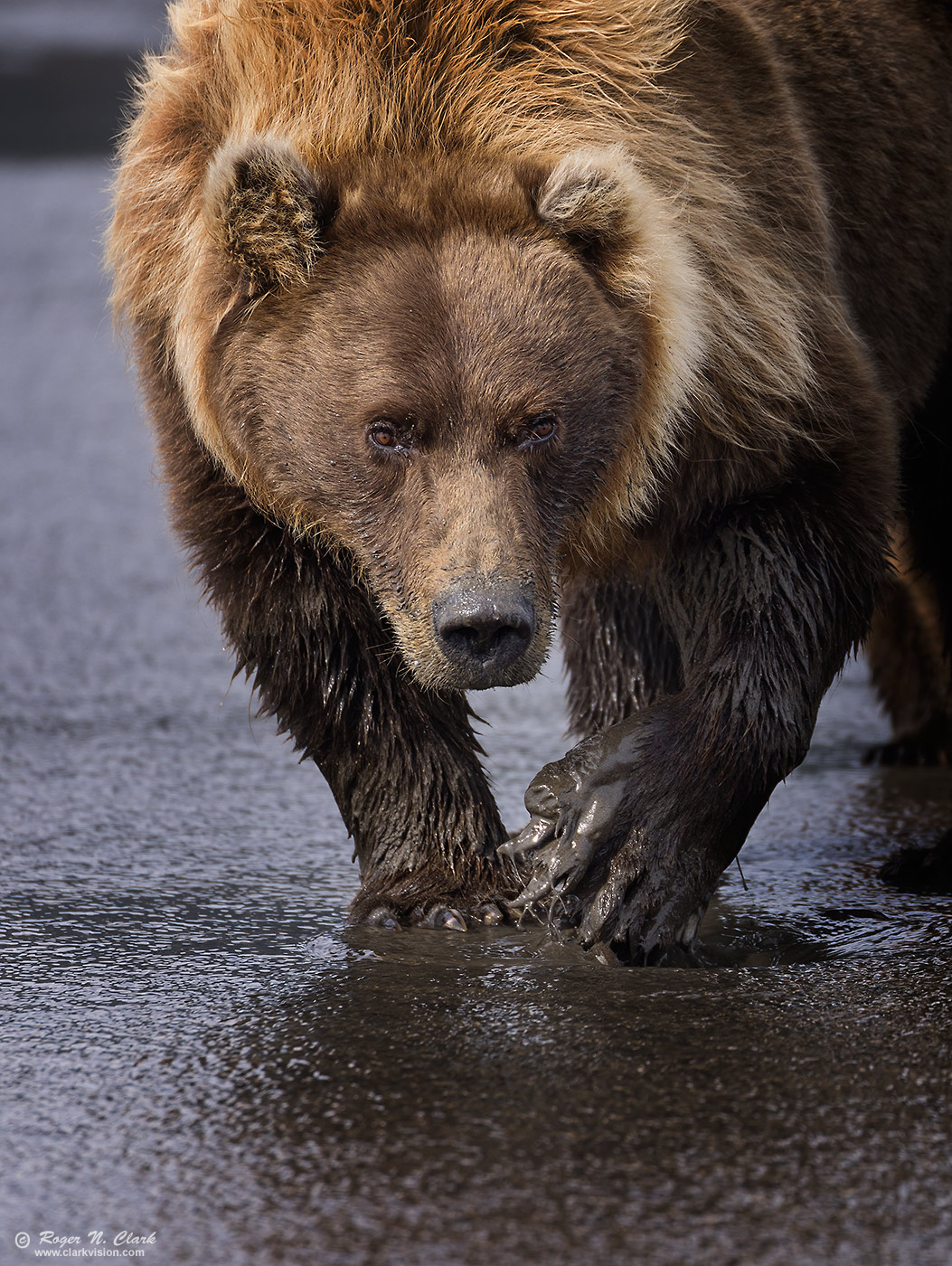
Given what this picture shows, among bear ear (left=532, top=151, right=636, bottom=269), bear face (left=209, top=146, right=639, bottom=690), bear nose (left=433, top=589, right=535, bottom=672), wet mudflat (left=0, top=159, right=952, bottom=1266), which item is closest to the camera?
wet mudflat (left=0, top=159, right=952, bottom=1266)

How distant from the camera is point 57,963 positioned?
374 centimetres

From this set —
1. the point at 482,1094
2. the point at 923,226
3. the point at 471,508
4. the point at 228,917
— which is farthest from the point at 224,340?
the point at 923,226

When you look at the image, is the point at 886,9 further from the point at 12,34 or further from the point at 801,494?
the point at 12,34

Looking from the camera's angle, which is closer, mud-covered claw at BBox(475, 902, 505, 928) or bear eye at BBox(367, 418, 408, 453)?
bear eye at BBox(367, 418, 408, 453)

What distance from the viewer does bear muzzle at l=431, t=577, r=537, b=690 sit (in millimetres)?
3574

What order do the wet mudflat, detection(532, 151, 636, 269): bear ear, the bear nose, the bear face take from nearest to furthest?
the wet mudflat, the bear nose, the bear face, detection(532, 151, 636, 269): bear ear

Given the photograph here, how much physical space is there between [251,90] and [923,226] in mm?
2227

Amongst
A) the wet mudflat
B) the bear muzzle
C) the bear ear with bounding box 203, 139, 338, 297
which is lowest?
Answer: the wet mudflat

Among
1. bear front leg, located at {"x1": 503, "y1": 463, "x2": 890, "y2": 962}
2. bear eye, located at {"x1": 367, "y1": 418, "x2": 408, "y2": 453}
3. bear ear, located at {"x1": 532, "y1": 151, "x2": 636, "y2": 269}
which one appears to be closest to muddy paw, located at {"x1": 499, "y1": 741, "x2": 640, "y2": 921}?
bear front leg, located at {"x1": 503, "y1": 463, "x2": 890, "y2": 962}

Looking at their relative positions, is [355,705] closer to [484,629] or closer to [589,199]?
[484,629]

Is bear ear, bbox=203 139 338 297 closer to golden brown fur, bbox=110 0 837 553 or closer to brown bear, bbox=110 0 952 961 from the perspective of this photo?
brown bear, bbox=110 0 952 961

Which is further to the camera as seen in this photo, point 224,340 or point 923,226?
point 923,226

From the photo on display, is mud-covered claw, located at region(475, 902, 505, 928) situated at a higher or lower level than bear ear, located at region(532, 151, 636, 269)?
lower

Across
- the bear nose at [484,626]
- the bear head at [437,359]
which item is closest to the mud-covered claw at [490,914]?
the bear head at [437,359]
